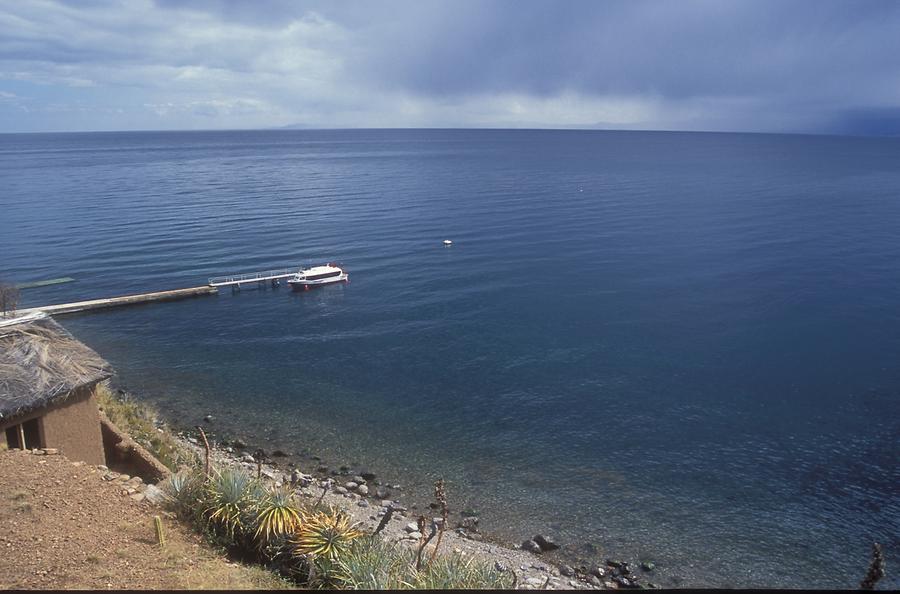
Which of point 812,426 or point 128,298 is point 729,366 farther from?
point 128,298

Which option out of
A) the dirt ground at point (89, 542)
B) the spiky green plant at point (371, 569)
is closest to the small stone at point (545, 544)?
Answer: the spiky green plant at point (371, 569)

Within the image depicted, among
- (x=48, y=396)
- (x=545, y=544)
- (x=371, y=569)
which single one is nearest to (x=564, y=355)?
(x=545, y=544)

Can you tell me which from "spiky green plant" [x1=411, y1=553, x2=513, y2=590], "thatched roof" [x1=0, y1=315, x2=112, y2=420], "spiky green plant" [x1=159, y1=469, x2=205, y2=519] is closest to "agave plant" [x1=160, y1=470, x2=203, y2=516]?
"spiky green plant" [x1=159, y1=469, x2=205, y2=519]

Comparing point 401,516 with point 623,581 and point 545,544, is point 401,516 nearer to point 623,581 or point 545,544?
point 545,544

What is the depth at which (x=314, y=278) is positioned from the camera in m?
55.2

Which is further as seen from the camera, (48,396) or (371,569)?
(48,396)

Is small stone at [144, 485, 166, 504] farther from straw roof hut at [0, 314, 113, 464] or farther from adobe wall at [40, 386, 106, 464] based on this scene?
straw roof hut at [0, 314, 113, 464]

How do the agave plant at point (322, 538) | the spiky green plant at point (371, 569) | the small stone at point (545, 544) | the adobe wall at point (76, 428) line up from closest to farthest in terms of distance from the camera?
the spiky green plant at point (371, 569)
the agave plant at point (322, 538)
the adobe wall at point (76, 428)
the small stone at point (545, 544)

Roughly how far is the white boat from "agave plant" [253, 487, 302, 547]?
40.4 m

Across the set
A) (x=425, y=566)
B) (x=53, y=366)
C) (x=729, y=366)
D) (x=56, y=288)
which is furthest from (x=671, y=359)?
(x=56, y=288)

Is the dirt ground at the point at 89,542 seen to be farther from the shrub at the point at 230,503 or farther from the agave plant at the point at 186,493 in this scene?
the shrub at the point at 230,503

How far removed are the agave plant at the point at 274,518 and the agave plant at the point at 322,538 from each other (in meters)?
0.27

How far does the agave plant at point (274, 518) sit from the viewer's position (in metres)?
14.5

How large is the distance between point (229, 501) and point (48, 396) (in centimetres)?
795
